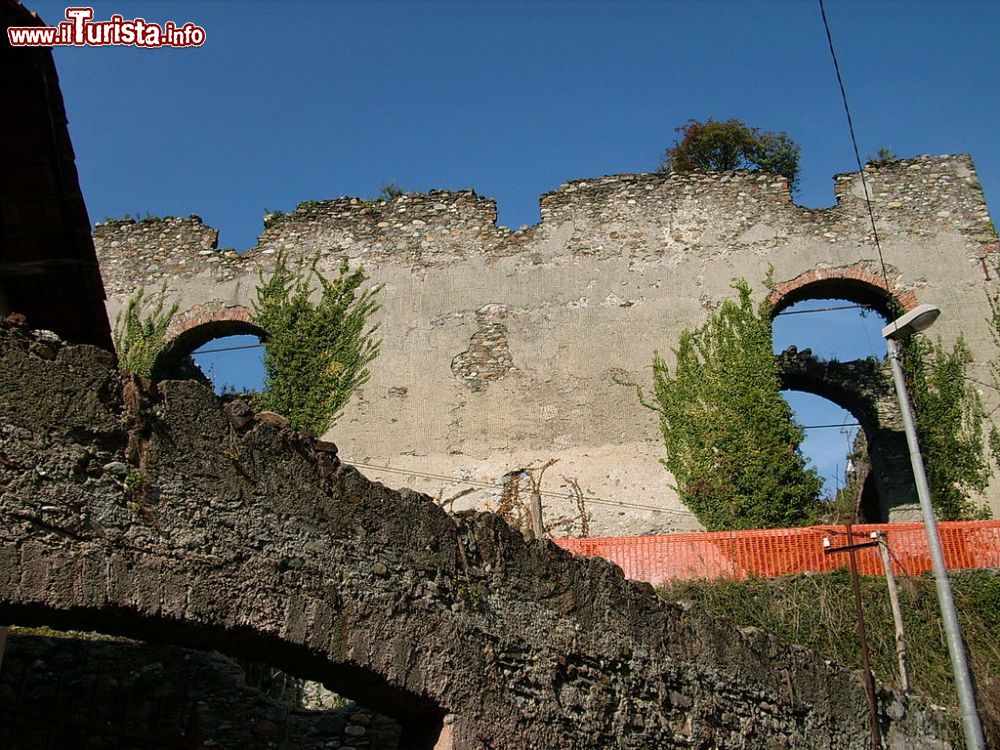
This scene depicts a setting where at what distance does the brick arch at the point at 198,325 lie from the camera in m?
17.1

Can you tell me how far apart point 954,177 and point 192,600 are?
15883 millimetres

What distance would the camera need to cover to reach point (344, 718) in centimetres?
729

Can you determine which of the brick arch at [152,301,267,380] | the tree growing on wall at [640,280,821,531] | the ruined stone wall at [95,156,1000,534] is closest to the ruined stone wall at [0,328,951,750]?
the tree growing on wall at [640,280,821,531]

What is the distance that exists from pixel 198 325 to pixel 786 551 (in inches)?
415

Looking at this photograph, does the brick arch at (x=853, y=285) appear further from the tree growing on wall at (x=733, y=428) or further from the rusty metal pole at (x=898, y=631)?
the rusty metal pole at (x=898, y=631)

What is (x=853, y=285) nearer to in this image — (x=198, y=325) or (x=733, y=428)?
(x=733, y=428)

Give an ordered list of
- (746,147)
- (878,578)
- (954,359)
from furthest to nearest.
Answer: (746,147) → (954,359) → (878,578)

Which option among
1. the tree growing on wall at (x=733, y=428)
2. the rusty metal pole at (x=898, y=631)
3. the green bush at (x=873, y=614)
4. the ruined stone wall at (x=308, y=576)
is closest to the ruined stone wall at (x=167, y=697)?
the ruined stone wall at (x=308, y=576)

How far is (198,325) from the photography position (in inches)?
677

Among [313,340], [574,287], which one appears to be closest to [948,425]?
[574,287]

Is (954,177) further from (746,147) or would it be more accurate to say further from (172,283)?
(172,283)

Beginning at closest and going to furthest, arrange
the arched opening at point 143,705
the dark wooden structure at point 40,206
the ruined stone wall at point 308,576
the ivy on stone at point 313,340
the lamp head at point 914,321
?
the ruined stone wall at point 308,576 → the arched opening at point 143,705 → the dark wooden structure at point 40,206 → the lamp head at point 914,321 → the ivy on stone at point 313,340

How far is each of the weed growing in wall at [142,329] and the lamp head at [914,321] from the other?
12.6m

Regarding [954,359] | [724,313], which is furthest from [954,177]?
[724,313]
